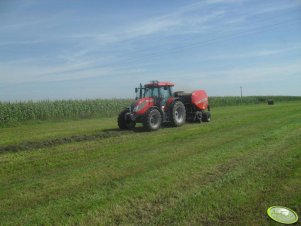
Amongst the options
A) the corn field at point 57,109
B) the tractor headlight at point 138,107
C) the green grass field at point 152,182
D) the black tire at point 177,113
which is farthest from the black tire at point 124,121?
the corn field at point 57,109

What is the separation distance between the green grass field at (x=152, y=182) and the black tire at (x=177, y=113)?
457 cm

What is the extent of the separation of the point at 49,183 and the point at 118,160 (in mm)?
2207

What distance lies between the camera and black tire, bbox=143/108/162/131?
46.7 feet

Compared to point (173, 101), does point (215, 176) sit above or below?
below

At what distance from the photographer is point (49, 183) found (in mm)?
6645

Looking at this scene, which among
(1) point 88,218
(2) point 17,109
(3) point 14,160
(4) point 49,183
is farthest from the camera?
(2) point 17,109

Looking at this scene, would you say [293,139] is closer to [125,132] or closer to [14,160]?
[125,132]

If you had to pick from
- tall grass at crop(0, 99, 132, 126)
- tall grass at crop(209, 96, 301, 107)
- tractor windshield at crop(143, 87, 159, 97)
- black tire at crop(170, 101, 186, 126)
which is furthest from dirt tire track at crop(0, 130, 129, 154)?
tall grass at crop(209, 96, 301, 107)

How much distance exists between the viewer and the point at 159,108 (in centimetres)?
1524

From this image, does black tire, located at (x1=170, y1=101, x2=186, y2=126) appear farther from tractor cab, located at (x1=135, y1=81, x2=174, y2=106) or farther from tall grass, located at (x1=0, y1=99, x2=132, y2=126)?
tall grass, located at (x1=0, y1=99, x2=132, y2=126)

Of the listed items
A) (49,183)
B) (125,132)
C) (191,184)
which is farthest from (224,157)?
(125,132)

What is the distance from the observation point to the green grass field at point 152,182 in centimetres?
485

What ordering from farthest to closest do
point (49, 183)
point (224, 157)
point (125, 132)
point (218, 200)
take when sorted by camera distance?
point (125, 132) < point (224, 157) < point (49, 183) < point (218, 200)

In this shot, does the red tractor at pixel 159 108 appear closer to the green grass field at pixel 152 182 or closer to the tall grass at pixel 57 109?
the green grass field at pixel 152 182
